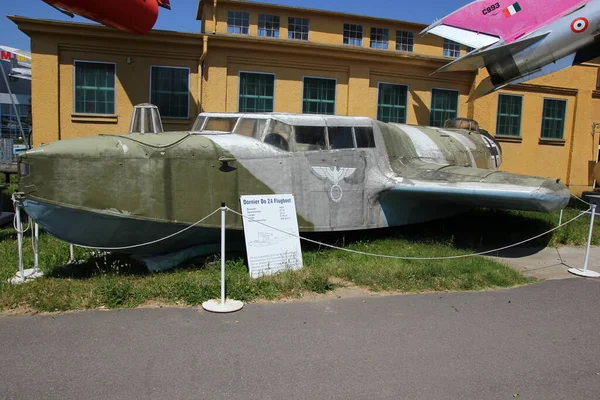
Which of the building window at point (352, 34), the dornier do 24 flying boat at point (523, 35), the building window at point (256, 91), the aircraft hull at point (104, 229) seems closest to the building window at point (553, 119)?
the dornier do 24 flying boat at point (523, 35)

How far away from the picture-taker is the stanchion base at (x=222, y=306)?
18.3 feet

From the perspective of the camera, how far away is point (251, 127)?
296 inches

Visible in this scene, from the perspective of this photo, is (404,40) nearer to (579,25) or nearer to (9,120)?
(579,25)

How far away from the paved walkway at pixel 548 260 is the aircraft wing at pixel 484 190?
1.04 m

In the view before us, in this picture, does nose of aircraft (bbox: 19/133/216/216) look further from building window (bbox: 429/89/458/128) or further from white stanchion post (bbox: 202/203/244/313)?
building window (bbox: 429/89/458/128)

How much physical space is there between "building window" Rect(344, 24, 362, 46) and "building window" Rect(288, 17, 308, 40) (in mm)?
1842

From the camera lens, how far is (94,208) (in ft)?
19.5

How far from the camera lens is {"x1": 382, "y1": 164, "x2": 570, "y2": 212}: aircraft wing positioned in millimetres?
7949

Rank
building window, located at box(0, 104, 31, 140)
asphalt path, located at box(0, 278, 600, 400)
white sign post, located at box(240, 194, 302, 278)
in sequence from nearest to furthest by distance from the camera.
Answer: asphalt path, located at box(0, 278, 600, 400)
white sign post, located at box(240, 194, 302, 278)
building window, located at box(0, 104, 31, 140)

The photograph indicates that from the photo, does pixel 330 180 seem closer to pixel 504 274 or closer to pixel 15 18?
pixel 504 274

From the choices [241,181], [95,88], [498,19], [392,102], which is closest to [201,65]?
[95,88]

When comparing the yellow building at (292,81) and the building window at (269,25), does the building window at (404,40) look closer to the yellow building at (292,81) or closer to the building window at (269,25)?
the yellow building at (292,81)

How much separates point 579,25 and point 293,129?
977 cm

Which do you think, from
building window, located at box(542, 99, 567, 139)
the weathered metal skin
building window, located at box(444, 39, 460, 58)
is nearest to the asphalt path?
the weathered metal skin
